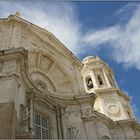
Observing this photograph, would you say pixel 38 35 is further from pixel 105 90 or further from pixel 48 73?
pixel 105 90

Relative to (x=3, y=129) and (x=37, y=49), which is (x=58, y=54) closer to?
(x=37, y=49)

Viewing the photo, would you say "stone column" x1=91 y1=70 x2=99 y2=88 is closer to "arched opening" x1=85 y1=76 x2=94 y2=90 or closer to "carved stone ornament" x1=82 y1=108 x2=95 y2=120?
"arched opening" x1=85 y1=76 x2=94 y2=90

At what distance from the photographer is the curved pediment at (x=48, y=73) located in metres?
20.0

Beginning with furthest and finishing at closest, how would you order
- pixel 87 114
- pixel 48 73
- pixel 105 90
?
1. pixel 105 90
2. pixel 48 73
3. pixel 87 114

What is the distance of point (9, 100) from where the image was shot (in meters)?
12.8

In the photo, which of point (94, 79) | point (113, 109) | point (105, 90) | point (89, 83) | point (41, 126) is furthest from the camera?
point (89, 83)

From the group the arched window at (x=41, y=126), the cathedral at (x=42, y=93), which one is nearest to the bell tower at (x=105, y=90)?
the cathedral at (x=42, y=93)

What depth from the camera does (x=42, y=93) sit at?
17.8 metres

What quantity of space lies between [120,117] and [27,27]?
1341 centimetres

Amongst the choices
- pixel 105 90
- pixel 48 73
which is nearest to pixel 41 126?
pixel 48 73

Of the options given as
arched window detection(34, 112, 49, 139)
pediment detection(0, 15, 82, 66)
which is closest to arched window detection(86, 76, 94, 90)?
pediment detection(0, 15, 82, 66)

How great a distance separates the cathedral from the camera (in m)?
13.3

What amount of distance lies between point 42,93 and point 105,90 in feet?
43.8

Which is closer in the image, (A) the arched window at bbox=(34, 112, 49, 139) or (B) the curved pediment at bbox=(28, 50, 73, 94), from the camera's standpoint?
(A) the arched window at bbox=(34, 112, 49, 139)
